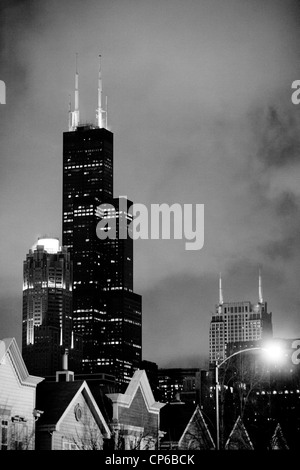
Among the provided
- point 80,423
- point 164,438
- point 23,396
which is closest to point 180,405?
point 164,438

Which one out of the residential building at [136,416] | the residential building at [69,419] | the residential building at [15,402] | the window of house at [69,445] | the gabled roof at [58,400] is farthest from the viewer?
the residential building at [136,416]

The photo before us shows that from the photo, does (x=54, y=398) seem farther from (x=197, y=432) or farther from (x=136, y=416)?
(x=197, y=432)

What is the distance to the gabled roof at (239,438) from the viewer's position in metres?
73.2

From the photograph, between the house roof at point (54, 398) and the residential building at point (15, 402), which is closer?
the residential building at point (15, 402)

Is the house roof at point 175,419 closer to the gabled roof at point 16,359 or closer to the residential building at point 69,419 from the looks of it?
the residential building at point 69,419

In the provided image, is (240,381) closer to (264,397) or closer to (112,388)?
(112,388)

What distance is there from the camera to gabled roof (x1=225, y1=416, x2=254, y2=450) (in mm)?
73250

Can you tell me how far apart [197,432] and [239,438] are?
4504 mm

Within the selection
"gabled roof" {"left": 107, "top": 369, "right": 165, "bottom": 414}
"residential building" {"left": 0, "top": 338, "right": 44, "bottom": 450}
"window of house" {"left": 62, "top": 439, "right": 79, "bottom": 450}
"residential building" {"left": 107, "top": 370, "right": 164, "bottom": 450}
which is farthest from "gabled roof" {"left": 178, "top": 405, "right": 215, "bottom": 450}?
"residential building" {"left": 0, "top": 338, "right": 44, "bottom": 450}

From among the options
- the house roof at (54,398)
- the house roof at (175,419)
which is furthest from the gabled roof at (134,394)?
the house roof at (54,398)

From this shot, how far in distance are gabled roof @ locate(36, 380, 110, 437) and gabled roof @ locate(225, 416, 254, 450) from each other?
15766mm

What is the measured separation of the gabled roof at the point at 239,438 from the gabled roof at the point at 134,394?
7785 mm

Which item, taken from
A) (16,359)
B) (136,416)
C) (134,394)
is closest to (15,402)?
(16,359)
